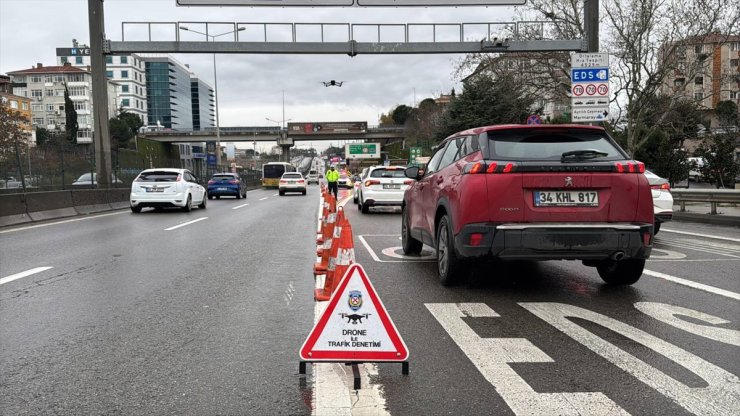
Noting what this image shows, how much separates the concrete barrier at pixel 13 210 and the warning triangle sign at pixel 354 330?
13.6m

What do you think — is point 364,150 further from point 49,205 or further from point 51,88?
point 49,205

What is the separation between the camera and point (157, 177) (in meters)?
19.6

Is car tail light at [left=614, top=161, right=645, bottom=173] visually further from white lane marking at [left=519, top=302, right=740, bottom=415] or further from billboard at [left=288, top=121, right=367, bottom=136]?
billboard at [left=288, top=121, right=367, bottom=136]

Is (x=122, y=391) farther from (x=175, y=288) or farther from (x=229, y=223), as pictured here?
(x=229, y=223)

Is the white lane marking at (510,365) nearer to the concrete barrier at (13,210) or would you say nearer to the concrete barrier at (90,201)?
the concrete barrier at (13,210)

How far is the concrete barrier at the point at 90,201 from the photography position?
18.9 meters

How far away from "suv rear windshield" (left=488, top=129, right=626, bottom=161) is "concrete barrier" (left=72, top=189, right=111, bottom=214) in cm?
1625

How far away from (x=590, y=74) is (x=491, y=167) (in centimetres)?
1206

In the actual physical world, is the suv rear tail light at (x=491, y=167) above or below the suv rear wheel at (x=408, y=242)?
above

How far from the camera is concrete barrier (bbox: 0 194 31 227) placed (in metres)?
14.8

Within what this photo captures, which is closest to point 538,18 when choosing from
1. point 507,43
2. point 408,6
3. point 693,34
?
point 693,34

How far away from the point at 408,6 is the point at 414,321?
13252 millimetres

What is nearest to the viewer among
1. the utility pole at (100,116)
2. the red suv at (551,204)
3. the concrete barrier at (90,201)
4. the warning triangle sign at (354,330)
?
the warning triangle sign at (354,330)

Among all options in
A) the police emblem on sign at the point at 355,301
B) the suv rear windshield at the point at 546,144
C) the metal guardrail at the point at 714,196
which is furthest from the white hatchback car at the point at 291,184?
the police emblem on sign at the point at 355,301
